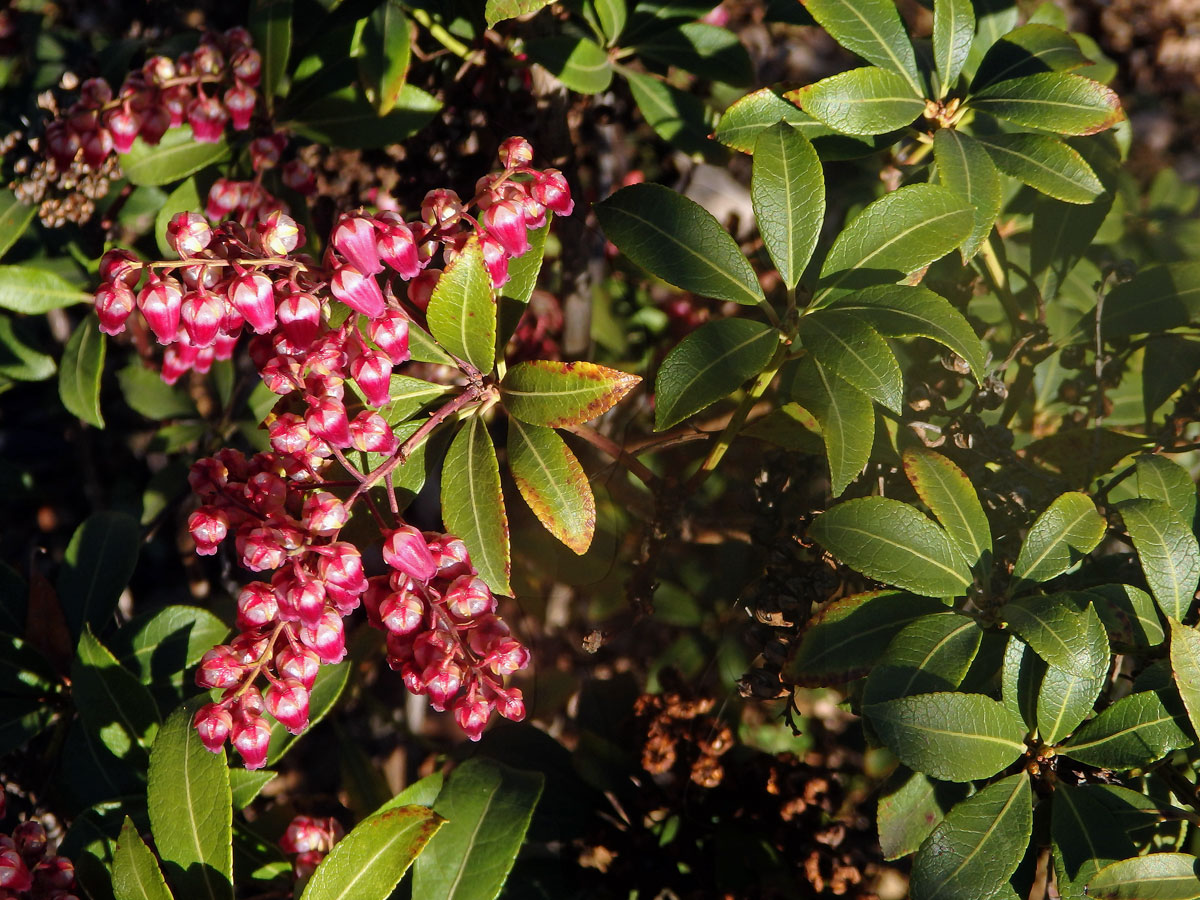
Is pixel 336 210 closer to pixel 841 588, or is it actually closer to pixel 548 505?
pixel 548 505

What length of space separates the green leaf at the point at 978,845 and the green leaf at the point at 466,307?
73 cm

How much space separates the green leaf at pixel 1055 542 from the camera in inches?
41.2

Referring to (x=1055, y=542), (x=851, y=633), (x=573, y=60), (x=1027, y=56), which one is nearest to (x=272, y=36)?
(x=573, y=60)

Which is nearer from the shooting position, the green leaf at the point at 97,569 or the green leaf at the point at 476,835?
the green leaf at the point at 476,835

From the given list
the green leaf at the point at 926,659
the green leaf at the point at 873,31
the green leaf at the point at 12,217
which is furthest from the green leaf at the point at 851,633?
the green leaf at the point at 12,217

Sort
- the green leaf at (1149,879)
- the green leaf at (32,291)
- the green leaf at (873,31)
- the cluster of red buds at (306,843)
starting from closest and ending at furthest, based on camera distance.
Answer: the green leaf at (1149,879) < the green leaf at (873,31) < the cluster of red buds at (306,843) < the green leaf at (32,291)

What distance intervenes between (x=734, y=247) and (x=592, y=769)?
0.83 m

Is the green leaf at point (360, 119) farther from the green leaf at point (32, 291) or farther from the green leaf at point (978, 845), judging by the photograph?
the green leaf at point (978, 845)

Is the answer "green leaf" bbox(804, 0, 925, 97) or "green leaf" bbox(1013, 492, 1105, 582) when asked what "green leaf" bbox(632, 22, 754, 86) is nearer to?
"green leaf" bbox(804, 0, 925, 97)

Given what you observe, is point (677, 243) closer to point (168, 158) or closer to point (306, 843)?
point (168, 158)

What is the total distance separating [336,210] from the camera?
168cm

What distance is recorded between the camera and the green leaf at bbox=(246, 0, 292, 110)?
4.55 feet

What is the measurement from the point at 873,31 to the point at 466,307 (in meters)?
0.65

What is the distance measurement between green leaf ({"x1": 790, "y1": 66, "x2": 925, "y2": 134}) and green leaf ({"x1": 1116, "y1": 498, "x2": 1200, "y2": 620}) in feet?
1.80
